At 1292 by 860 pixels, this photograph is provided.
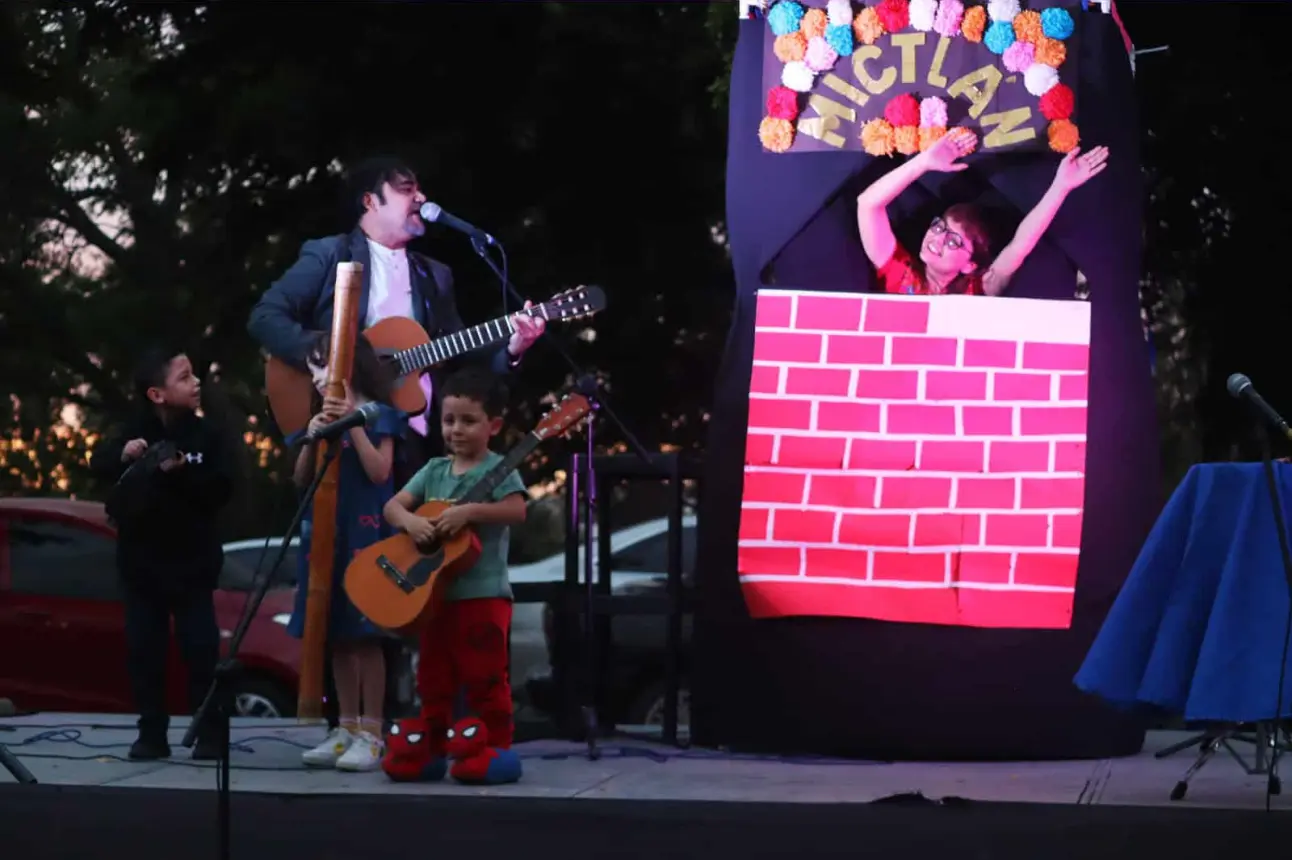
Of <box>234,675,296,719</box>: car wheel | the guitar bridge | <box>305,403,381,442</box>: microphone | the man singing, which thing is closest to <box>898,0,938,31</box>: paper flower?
the man singing

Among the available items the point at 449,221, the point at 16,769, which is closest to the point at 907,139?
the point at 449,221

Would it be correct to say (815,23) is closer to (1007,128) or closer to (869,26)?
(869,26)

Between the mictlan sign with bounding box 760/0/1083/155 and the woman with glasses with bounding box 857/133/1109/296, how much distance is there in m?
0.10

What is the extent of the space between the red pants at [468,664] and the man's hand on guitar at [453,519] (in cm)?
28

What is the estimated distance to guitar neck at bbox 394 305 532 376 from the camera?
8805 millimetres

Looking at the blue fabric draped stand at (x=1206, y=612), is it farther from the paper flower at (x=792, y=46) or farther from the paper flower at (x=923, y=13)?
the paper flower at (x=792, y=46)

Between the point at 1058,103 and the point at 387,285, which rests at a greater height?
the point at 1058,103

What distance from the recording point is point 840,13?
29.6 ft

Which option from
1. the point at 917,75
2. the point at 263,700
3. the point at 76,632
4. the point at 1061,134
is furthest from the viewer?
the point at 76,632

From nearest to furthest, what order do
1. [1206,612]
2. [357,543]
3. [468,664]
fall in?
1. [1206,612]
2. [468,664]
3. [357,543]

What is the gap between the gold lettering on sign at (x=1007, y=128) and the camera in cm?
888

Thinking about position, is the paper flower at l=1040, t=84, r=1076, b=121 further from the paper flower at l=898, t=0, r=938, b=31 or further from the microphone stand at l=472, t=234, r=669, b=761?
the microphone stand at l=472, t=234, r=669, b=761

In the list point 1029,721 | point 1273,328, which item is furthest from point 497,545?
point 1273,328

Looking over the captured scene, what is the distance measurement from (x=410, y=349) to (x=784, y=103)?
1.76m
